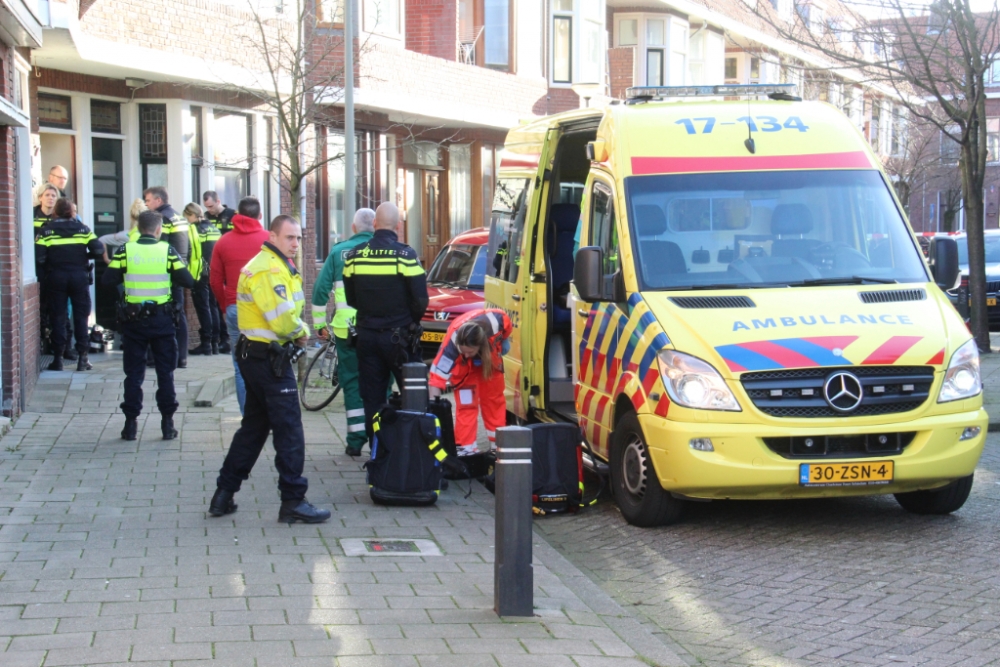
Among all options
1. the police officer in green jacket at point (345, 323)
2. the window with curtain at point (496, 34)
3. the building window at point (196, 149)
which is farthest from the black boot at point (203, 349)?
the window with curtain at point (496, 34)

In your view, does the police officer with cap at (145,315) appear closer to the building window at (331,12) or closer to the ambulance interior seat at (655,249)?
the ambulance interior seat at (655,249)

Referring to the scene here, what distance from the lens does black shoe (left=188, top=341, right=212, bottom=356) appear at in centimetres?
1584

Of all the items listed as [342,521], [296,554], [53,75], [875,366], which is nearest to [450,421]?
[342,521]

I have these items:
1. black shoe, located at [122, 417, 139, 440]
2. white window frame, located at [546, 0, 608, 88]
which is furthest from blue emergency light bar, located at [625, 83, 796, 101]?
white window frame, located at [546, 0, 608, 88]

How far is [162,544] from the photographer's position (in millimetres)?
6848

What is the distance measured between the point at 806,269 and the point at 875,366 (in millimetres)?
996

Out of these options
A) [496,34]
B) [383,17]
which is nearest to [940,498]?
[383,17]

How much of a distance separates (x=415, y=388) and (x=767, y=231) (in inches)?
96.1

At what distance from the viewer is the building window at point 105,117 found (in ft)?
54.5

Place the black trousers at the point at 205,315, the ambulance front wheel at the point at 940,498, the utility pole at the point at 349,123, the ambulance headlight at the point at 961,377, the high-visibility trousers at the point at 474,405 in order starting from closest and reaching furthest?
the ambulance headlight at the point at 961,377 → the ambulance front wheel at the point at 940,498 → the high-visibility trousers at the point at 474,405 → the utility pole at the point at 349,123 → the black trousers at the point at 205,315

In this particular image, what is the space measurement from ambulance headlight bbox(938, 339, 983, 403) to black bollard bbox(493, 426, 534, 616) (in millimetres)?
2830

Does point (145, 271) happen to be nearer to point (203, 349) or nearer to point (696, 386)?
point (696, 386)

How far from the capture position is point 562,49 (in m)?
28.5

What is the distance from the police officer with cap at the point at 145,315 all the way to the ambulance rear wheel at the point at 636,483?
405 centimetres
